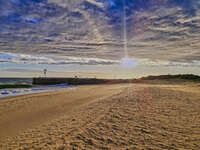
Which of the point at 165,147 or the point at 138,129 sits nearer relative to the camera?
the point at 165,147

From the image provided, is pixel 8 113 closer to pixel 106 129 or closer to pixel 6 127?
pixel 6 127

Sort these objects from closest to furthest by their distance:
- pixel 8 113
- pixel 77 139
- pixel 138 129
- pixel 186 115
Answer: pixel 77 139 < pixel 138 129 < pixel 186 115 < pixel 8 113

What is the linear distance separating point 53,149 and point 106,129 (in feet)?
5.86

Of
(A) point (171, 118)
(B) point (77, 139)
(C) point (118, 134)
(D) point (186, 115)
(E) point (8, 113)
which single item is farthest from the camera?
(E) point (8, 113)

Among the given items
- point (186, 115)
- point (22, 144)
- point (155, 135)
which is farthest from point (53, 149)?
point (186, 115)

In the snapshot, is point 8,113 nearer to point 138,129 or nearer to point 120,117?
point 120,117

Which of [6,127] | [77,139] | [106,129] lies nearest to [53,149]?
[77,139]

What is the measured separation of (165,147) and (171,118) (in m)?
2.37

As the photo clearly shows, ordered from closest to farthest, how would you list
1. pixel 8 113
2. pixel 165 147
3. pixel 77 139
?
1. pixel 165 147
2. pixel 77 139
3. pixel 8 113

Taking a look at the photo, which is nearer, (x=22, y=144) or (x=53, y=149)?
(x=53, y=149)

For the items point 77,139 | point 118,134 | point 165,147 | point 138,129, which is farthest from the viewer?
point 138,129

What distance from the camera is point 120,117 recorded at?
17.8 ft

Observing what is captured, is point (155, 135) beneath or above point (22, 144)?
above

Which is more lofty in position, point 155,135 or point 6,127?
point 155,135
